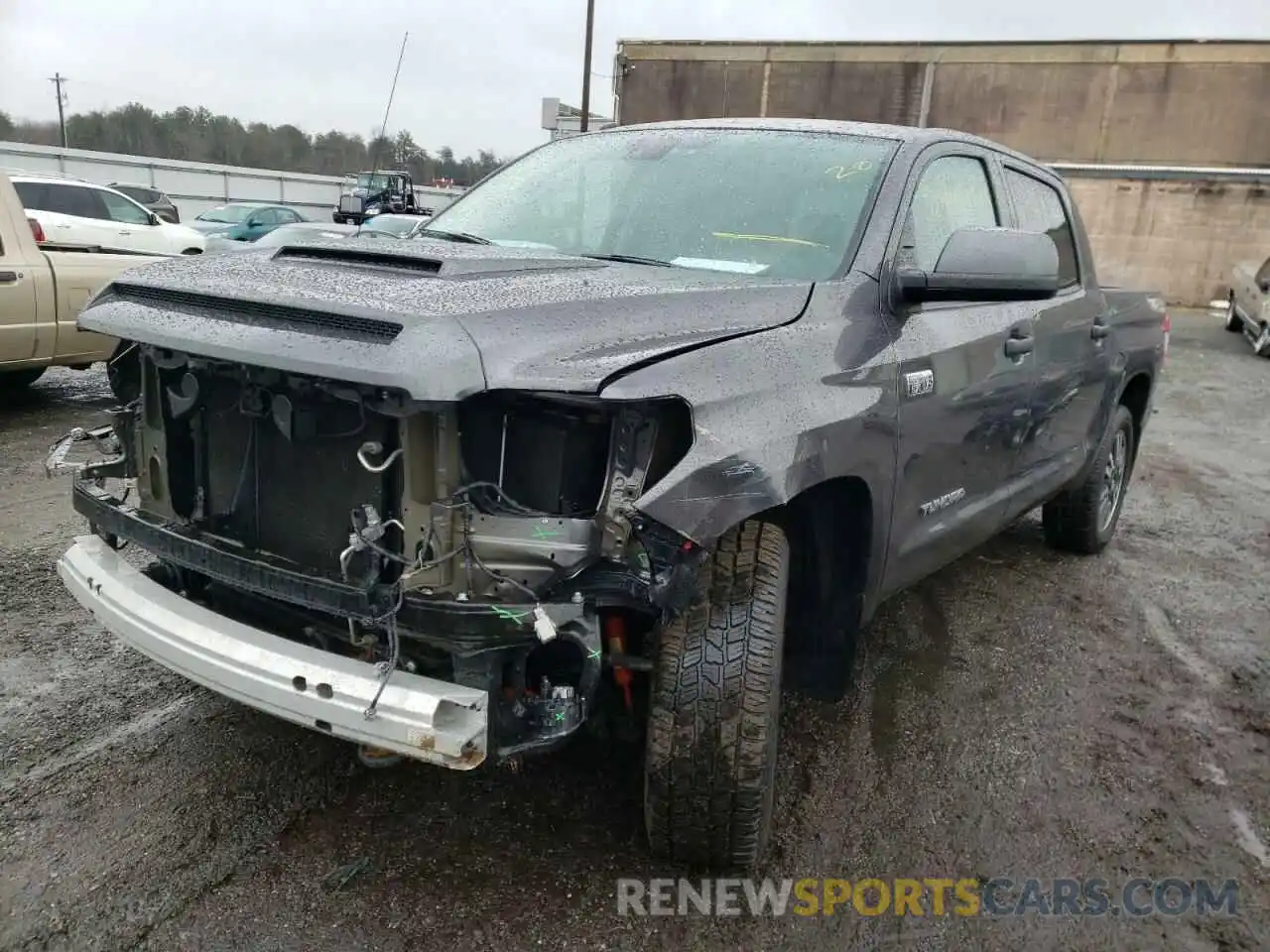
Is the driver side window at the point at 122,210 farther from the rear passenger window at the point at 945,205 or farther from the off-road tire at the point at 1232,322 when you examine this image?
the off-road tire at the point at 1232,322

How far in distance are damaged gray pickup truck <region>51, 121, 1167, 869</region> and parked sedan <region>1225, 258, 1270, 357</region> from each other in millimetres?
13781

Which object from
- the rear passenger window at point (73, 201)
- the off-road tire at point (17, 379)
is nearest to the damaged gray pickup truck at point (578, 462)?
the off-road tire at point (17, 379)

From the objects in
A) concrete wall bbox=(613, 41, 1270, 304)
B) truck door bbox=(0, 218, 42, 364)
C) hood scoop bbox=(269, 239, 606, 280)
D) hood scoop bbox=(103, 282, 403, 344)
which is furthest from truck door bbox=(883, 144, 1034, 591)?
concrete wall bbox=(613, 41, 1270, 304)

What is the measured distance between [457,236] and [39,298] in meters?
4.47

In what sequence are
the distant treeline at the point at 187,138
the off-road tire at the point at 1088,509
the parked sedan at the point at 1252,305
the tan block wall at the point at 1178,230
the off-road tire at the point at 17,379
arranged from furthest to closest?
the distant treeline at the point at 187,138
the tan block wall at the point at 1178,230
the parked sedan at the point at 1252,305
the off-road tire at the point at 17,379
the off-road tire at the point at 1088,509

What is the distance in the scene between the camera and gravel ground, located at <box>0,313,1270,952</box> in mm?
2250

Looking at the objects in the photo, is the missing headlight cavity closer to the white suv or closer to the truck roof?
the truck roof

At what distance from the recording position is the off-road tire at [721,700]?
220 centimetres

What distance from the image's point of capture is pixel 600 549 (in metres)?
1.98

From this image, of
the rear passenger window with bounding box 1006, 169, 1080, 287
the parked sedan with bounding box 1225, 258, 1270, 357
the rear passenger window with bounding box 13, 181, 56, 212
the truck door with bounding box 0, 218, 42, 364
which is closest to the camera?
the rear passenger window with bounding box 1006, 169, 1080, 287

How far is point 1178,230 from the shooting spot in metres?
22.6

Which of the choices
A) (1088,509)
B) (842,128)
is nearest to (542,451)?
(842,128)

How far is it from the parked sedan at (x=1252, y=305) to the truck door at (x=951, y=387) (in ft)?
43.5

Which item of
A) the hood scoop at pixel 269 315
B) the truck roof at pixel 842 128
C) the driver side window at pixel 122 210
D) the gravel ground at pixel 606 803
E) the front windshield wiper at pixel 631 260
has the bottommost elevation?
the gravel ground at pixel 606 803
